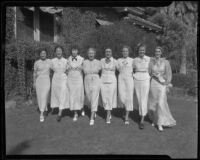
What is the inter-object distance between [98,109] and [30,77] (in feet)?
5.57

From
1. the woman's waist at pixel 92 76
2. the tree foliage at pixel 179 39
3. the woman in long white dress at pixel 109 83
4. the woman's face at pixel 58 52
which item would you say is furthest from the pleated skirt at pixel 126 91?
the woman's face at pixel 58 52

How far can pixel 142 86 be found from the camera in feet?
18.6

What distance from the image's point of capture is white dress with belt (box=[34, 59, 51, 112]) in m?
5.41

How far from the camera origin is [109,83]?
5840 mm

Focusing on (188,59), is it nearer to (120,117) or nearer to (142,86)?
(142,86)

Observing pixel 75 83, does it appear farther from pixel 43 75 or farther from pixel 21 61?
pixel 21 61

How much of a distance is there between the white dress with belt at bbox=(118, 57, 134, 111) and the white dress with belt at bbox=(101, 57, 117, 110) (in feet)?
0.43

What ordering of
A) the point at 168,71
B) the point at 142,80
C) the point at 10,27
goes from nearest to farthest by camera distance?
1. the point at 10,27
2. the point at 168,71
3. the point at 142,80

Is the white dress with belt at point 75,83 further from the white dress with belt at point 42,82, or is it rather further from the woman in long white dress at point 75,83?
the white dress with belt at point 42,82

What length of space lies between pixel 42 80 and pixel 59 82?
362 mm

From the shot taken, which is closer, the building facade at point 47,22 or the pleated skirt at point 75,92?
the building facade at point 47,22

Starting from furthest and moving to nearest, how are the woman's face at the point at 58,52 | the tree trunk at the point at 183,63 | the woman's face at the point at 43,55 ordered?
the tree trunk at the point at 183,63
the woman's face at the point at 58,52
the woman's face at the point at 43,55

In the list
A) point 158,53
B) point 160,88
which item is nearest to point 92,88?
point 160,88

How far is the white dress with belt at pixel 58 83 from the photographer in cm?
554
